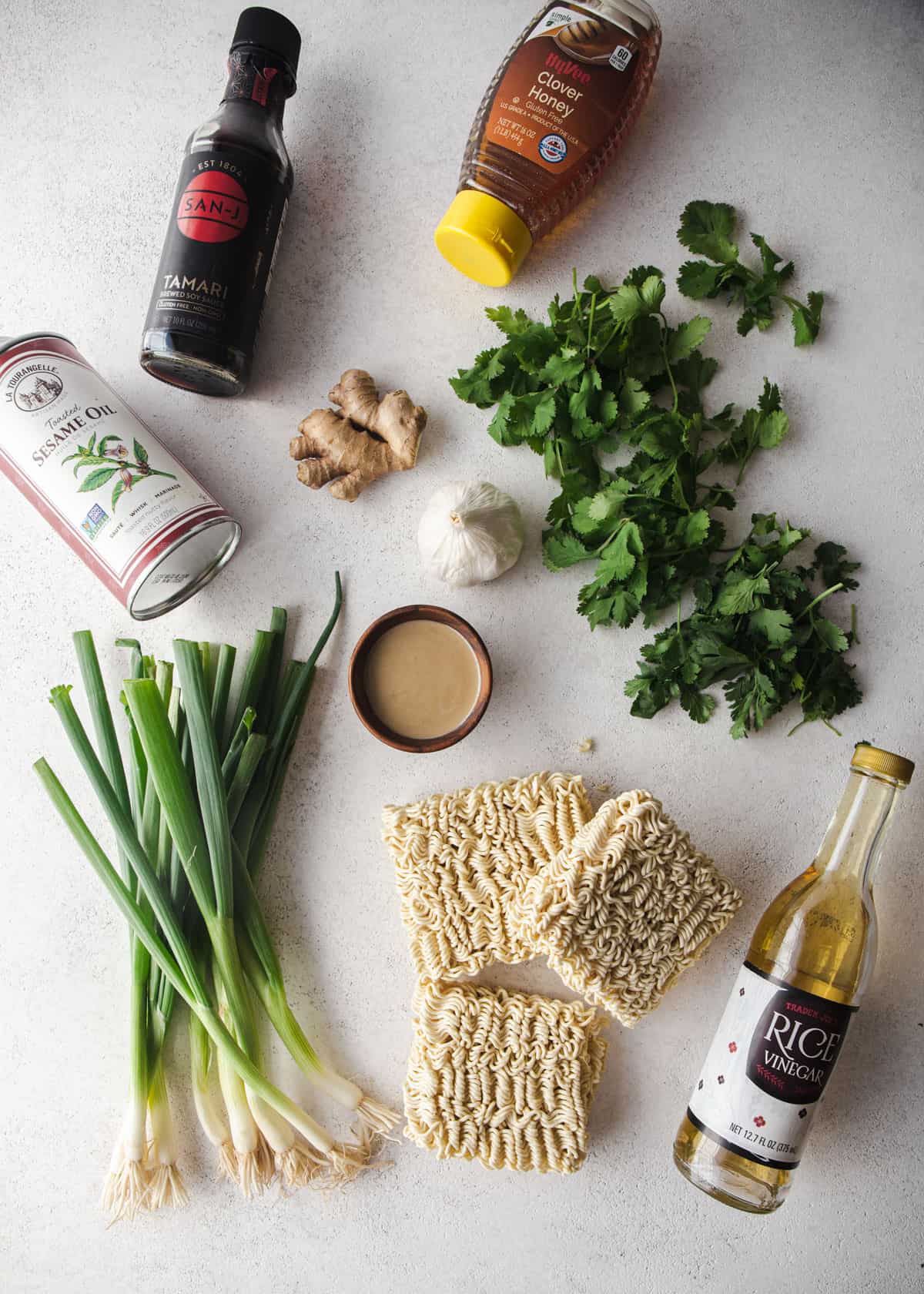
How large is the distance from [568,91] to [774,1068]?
4.86 ft

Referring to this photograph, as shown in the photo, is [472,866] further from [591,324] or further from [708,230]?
[708,230]

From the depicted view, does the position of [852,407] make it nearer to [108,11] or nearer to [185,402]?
[185,402]

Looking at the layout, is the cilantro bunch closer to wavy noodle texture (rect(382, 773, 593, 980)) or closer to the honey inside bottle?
the honey inside bottle

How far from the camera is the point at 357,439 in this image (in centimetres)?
143

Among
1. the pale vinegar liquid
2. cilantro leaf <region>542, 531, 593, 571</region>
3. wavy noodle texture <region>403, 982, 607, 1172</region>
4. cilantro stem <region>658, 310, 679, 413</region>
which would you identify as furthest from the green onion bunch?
cilantro stem <region>658, 310, 679, 413</region>

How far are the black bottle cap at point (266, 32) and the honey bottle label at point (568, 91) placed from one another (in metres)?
0.34

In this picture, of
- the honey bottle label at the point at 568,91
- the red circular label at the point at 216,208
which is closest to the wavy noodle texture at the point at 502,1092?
the red circular label at the point at 216,208

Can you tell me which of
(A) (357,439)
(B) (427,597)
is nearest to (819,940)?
(B) (427,597)

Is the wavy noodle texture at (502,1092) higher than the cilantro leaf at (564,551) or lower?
lower

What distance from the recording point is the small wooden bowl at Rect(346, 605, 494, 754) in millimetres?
1323

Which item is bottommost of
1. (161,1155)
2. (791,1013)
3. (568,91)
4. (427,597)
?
(161,1155)

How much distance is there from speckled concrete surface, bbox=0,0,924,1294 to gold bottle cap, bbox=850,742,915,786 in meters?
0.20

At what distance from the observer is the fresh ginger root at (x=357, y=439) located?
142cm

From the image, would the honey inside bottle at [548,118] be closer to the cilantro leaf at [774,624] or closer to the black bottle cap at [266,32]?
the black bottle cap at [266,32]
